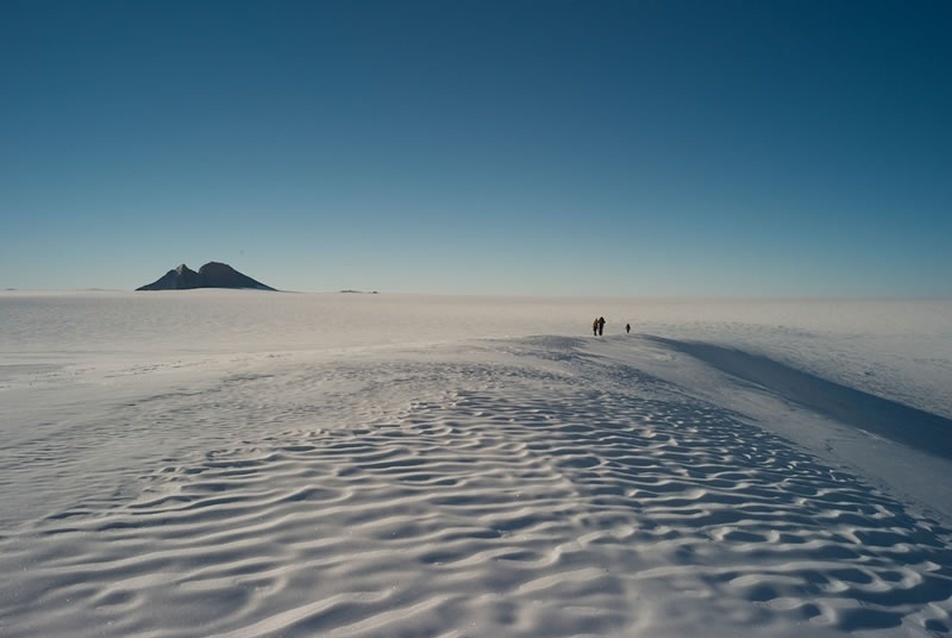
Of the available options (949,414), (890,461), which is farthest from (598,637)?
(949,414)

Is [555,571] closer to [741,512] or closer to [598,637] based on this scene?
[598,637]

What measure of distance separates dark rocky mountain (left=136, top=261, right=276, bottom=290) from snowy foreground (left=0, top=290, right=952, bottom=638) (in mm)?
102056

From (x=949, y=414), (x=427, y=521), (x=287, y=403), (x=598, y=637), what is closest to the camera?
(x=598, y=637)

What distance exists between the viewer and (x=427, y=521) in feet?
15.2

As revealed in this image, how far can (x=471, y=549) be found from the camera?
418 centimetres

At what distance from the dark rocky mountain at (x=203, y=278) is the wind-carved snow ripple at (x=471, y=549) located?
109 m

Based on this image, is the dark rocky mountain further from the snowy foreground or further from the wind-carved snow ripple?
the wind-carved snow ripple

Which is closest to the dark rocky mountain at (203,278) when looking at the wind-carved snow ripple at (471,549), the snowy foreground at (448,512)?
the snowy foreground at (448,512)

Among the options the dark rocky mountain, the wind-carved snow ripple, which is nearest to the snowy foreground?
the wind-carved snow ripple

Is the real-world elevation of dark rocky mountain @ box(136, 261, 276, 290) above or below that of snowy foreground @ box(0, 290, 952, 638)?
above

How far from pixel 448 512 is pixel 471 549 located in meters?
0.70

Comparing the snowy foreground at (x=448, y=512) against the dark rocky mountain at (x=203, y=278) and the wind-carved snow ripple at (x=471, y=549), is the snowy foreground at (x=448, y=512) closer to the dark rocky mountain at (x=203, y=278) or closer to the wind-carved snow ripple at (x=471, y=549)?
the wind-carved snow ripple at (x=471, y=549)

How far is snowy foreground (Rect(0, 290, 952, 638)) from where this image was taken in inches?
135

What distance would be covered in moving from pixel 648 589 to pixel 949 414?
1984cm
